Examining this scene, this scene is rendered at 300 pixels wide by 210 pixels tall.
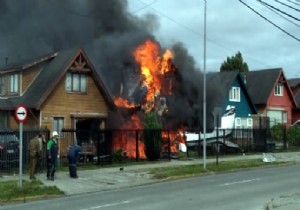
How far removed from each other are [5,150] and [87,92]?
12.2 meters

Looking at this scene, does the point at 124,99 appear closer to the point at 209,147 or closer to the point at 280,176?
the point at 209,147

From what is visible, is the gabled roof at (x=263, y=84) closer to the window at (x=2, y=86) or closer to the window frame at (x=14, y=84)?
the window frame at (x=14, y=84)

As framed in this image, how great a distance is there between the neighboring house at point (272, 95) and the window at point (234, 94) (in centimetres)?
387

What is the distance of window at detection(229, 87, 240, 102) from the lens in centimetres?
4691

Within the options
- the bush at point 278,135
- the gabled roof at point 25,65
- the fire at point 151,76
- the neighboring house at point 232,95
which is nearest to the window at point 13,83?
the gabled roof at point 25,65

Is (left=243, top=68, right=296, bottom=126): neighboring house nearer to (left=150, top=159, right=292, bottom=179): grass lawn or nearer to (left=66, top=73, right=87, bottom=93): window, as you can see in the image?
(left=66, top=73, right=87, bottom=93): window

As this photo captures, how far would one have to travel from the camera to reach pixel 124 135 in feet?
90.9

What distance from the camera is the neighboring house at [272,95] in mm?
50875

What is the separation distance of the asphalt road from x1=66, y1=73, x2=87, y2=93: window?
14.5 m

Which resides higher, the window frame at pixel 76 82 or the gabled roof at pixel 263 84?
the gabled roof at pixel 263 84

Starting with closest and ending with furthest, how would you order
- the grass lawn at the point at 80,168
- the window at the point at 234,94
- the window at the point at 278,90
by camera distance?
1. the grass lawn at the point at 80,168
2. the window at the point at 234,94
3. the window at the point at 278,90

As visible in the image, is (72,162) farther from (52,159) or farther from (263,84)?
(263,84)

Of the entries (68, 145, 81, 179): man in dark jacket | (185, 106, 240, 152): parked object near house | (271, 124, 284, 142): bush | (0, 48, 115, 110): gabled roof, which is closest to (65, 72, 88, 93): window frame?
(0, 48, 115, 110): gabled roof

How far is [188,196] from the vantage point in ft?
44.7
